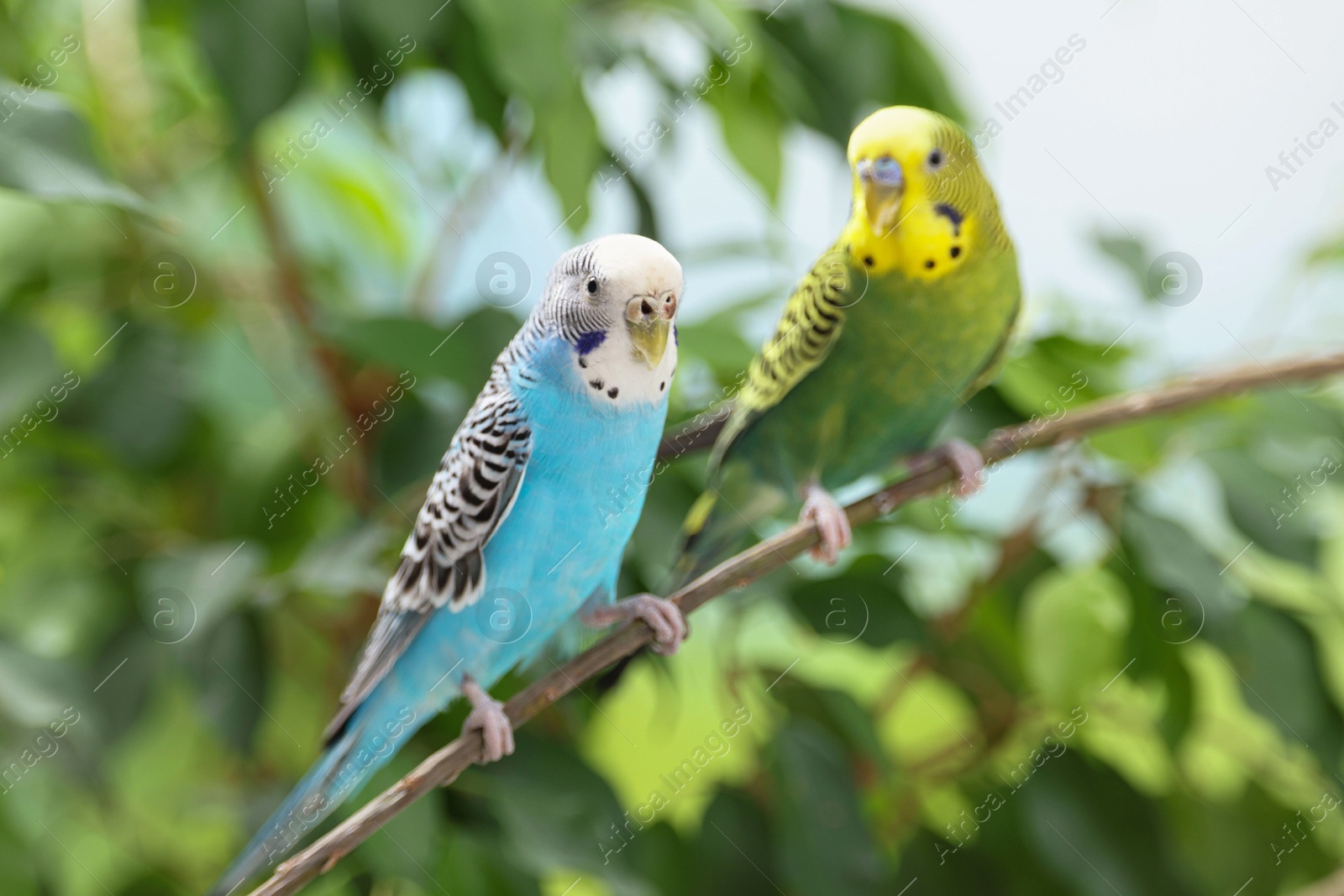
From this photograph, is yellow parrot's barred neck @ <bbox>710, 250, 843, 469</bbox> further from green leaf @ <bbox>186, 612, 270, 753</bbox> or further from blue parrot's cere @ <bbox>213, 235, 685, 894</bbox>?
green leaf @ <bbox>186, 612, 270, 753</bbox>

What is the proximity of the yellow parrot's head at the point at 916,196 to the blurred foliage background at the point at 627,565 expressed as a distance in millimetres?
257

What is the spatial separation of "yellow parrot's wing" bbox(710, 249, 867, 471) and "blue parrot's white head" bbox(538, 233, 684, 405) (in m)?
0.25

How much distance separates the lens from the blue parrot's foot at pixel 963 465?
3.34 ft

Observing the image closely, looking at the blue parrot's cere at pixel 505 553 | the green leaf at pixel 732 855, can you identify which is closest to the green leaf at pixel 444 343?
the blue parrot's cere at pixel 505 553

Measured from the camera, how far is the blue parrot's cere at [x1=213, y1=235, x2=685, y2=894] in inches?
27.8

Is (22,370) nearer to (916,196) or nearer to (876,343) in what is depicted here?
(876,343)

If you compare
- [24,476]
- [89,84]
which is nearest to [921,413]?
[24,476]

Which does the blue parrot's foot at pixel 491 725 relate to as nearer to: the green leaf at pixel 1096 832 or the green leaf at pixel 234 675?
the green leaf at pixel 234 675

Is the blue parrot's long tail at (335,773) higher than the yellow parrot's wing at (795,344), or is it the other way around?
the yellow parrot's wing at (795,344)

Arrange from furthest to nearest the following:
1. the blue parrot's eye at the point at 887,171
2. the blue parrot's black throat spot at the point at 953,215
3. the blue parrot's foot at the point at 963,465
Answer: the blue parrot's foot at the point at 963,465 < the blue parrot's black throat spot at the point at 953,215 < the blue parrot's eye at the point at 887,171

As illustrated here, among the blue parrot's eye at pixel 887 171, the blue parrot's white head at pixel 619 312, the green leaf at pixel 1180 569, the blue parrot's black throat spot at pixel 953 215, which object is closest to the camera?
the blue parrot's white head at pixel 619 312

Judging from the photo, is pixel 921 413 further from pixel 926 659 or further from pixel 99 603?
pixel 99 603

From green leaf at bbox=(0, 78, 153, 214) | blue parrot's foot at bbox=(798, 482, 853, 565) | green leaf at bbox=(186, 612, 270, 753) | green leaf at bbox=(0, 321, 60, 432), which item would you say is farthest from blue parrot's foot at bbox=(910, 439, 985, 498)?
green leaf at bbox=(0, 321, 60, 432)

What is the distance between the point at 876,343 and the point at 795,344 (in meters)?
0.11
